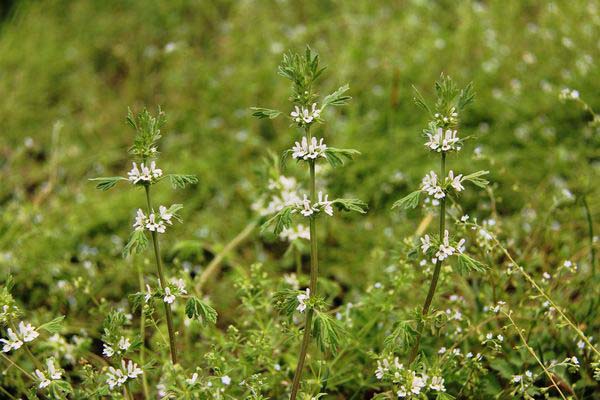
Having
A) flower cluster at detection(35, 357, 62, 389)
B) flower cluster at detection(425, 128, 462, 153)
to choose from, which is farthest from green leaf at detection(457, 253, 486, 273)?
flower cluster at detection(35, 357, 62, 389)

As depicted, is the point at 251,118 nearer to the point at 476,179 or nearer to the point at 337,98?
the point at 337,98

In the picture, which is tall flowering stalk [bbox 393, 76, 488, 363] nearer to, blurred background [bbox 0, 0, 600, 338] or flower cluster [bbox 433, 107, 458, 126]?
flower cluster [bbox 433, 107, 458, 126]

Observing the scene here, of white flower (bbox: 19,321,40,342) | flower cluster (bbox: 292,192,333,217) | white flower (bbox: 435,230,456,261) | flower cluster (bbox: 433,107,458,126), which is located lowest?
white flower (bbox: 19,321,40,342)

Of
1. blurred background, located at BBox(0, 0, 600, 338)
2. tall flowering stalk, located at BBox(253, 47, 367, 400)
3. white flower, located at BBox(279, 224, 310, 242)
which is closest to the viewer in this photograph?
tall flowering stalk, located at BBox(253, 47, 367, 400)

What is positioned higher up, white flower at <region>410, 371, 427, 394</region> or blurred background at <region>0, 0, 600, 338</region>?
blurred background at <region>0, 0, 600, 338</region>

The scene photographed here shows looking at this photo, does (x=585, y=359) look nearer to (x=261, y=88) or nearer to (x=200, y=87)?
(x=261, y=88)

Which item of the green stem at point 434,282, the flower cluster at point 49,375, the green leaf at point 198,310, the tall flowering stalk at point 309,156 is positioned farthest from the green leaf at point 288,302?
the flower cluster at point 49,375

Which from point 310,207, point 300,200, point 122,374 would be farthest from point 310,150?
point 122,374
